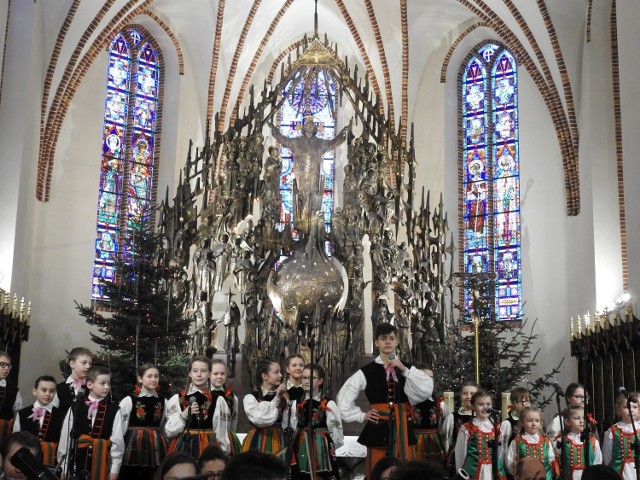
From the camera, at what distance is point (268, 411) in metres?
8.96

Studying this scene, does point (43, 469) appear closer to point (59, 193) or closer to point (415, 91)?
point (59, 193)

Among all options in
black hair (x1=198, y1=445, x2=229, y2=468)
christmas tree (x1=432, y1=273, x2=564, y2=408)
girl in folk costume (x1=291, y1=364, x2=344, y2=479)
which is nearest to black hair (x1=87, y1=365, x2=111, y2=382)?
girl in folk costume (x1=291, y1=364, x2=344, y2=479)

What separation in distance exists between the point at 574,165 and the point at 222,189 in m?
7.27

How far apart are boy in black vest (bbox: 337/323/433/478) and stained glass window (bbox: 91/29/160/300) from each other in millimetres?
12900

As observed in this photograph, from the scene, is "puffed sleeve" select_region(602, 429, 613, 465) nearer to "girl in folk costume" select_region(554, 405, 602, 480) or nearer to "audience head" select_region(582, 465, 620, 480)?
"girl in folk costume" select_region(554, 405, 602, 480)

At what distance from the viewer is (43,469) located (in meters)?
3.02

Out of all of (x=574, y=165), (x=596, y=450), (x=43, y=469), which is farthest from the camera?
(x=574, y=165)

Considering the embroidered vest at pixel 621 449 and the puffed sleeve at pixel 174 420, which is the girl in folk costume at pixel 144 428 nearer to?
the puffed sleeve at pixel 174 420

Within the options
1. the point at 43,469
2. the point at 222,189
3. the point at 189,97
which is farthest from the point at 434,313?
the point at 43,469

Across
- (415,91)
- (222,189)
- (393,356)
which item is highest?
(415,91)

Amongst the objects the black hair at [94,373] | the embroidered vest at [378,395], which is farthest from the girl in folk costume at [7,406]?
the embroidered vest at [378,395]

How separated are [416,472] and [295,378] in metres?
5.62

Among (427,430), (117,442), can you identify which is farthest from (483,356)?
(117,442)

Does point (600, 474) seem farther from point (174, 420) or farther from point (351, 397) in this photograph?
point (174, 420)
